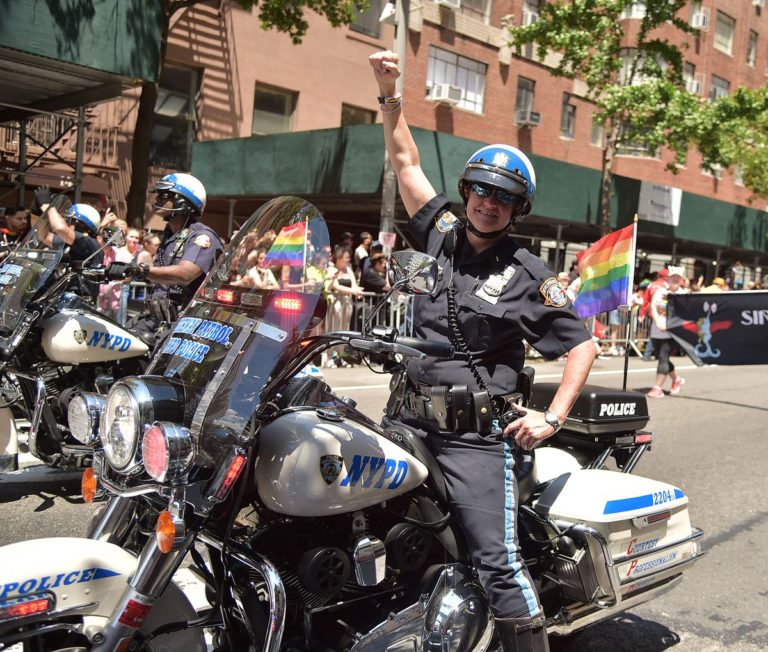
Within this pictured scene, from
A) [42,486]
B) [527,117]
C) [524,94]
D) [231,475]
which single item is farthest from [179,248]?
[524,94]

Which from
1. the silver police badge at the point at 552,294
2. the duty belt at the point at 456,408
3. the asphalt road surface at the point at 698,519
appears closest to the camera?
the duty belt at the point at 456,408

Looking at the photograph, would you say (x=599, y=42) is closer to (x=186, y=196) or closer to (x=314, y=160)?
(x=314, y=160)

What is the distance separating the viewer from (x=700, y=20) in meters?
36.0

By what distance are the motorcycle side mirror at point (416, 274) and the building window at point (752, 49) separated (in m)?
43.5

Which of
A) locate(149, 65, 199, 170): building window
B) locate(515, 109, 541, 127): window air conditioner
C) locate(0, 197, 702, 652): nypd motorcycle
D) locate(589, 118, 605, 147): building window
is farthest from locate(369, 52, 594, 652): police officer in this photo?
locate(589, 118, 605, 147): building window

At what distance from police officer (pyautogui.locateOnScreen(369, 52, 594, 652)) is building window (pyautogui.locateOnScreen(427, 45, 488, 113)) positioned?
76.9ft

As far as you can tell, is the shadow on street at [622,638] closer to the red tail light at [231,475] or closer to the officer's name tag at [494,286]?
the officer's name tag at [494,286]

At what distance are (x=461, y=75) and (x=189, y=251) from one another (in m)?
22.8

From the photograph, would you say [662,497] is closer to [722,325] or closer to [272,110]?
[722,325]

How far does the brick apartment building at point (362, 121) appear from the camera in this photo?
62.1 feet

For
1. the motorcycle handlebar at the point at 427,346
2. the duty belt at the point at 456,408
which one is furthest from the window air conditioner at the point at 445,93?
the motorcycle handlebar at the point at 427,346

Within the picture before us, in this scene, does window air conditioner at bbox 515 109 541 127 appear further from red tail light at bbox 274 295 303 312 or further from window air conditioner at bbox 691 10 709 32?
red tail light at bbox 274 295 303 312

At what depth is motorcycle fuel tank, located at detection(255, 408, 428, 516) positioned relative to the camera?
2486mm

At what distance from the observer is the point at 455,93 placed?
2536cm
